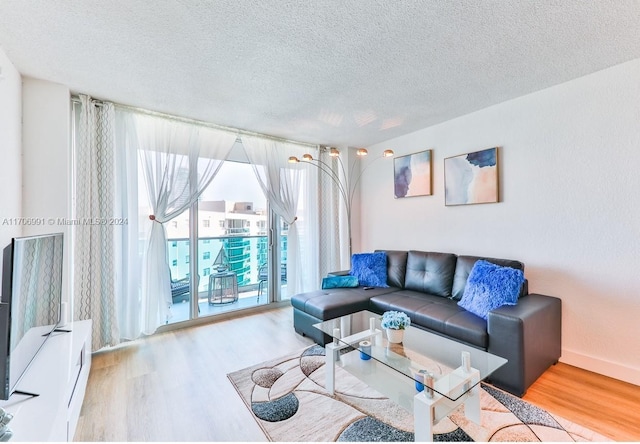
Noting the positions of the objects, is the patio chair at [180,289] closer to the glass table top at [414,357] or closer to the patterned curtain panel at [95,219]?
the patterned curtain panel at [95,219]

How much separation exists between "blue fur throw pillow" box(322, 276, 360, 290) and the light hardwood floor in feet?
2.38

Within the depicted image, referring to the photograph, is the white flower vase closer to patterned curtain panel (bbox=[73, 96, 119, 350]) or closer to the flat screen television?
the flat screen television

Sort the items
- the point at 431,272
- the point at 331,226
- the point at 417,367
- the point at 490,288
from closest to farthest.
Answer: the point at 417,367 → the point at 490,288 → the point at 431,272 → the point at 331,226

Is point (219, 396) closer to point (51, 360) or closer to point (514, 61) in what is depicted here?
point (51, 360)

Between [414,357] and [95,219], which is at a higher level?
[95,219]

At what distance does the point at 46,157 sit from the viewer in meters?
2.30

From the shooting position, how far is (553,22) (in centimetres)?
167

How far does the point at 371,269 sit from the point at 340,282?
43 centimetres

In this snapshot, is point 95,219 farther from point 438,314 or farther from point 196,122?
point 438,314

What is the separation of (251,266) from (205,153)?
5.38 feet

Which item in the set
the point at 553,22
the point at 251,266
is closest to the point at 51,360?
the point at 251,266

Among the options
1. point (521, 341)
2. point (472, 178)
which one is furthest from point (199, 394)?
point (472, 178)

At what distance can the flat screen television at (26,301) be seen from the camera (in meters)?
1.20

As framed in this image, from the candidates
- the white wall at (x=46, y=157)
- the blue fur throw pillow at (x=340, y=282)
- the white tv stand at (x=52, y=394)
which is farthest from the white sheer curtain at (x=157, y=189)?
the blue fur throw pillow at (x=340, y=282)
